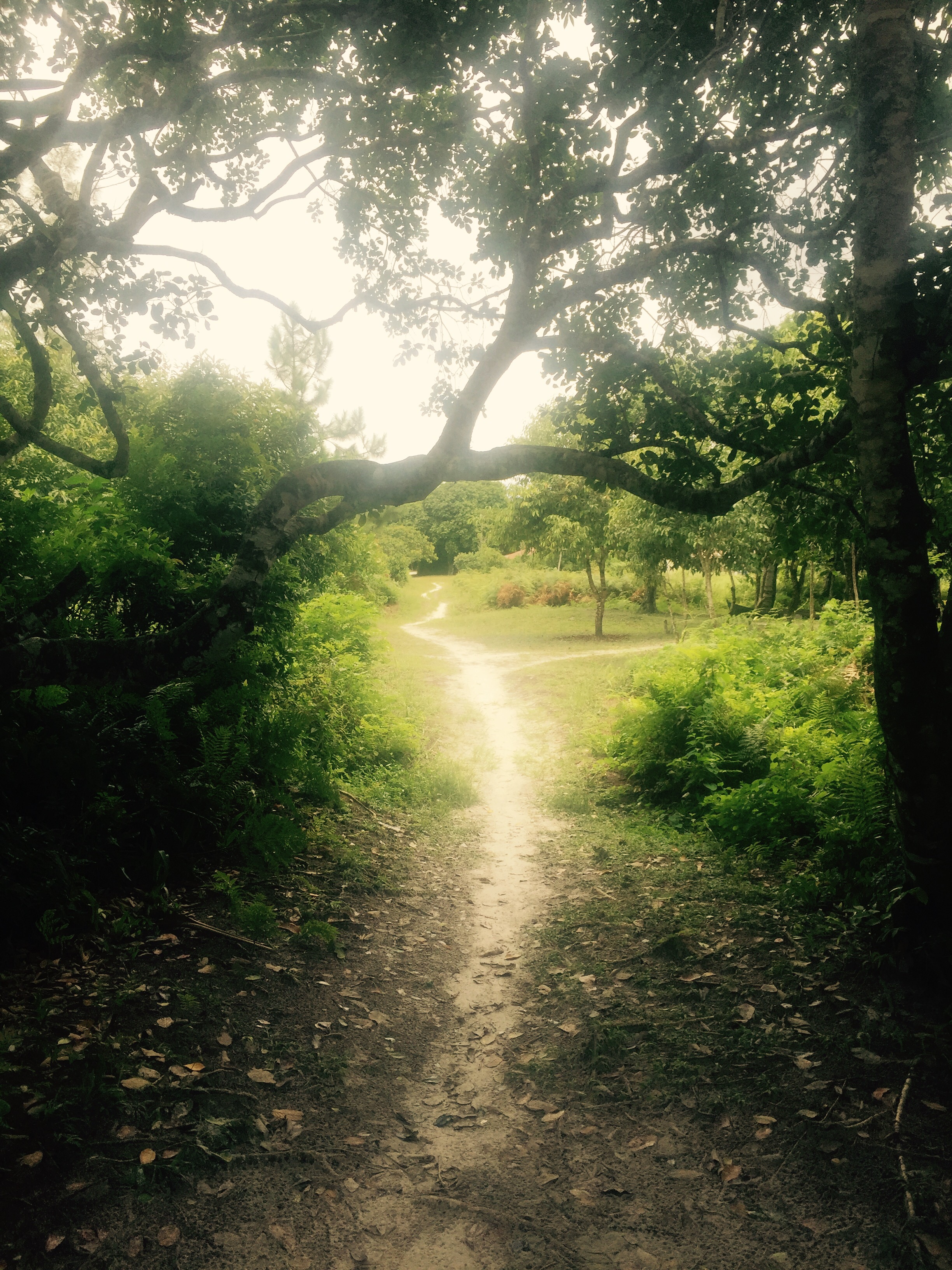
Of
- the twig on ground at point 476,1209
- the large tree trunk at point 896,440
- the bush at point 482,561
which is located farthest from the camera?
the bush at point 482,561

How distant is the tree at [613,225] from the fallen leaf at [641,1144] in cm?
230

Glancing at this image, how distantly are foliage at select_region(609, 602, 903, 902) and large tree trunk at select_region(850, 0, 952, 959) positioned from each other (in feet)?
3.04

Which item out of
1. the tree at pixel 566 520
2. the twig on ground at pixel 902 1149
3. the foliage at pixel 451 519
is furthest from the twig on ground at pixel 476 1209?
the foliage at pixel 451 519

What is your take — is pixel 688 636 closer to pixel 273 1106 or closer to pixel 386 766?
pixel 386 766

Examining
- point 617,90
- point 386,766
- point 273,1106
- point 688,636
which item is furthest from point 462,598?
point 273,1106

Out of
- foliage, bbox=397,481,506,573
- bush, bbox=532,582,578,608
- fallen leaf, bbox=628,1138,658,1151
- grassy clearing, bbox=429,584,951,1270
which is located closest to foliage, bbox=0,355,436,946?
grassy clearing, bbox=429,584,951,1270

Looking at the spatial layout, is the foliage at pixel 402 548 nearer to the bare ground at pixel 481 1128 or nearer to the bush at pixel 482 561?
the bush at pixel 482 561

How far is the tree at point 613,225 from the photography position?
4121mm

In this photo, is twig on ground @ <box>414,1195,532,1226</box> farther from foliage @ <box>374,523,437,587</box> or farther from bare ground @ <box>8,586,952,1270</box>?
foliage @ <box>374,523,437,587</box>

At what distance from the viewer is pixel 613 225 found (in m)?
6.74

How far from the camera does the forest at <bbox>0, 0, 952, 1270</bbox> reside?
4.16 meters

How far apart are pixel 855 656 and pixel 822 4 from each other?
24.5 ft

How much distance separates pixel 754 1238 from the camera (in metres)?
2.79

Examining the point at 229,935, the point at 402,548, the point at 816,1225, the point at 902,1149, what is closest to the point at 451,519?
the point at 402,548
